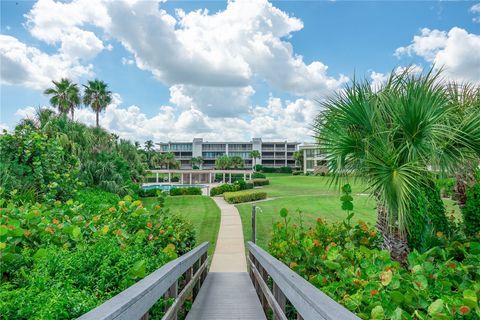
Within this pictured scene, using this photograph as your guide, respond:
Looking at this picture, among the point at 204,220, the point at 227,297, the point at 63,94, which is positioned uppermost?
the point at 63,94

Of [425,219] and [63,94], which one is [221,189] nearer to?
[63,94]

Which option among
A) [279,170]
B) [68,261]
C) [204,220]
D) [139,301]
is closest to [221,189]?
[204,220]

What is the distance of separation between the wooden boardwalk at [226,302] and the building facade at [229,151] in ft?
273

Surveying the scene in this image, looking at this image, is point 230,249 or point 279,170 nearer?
point 230,249

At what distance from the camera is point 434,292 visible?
2.30 metres

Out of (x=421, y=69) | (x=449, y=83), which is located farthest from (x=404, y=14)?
(x=421, y=69)

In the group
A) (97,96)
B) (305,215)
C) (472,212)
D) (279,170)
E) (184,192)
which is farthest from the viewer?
(279,170)

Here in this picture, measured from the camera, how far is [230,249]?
33.9 feet

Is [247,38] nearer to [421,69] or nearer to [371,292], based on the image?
[421,69]

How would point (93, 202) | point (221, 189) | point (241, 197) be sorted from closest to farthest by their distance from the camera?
point (93, 202) → point (241, 197) → point (221, 189)

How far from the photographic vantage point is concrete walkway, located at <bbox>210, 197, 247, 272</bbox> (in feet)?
27.3

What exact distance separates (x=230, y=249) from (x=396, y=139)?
723 centimetres

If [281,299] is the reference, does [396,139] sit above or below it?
above

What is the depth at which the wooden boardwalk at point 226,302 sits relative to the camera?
3176mm
